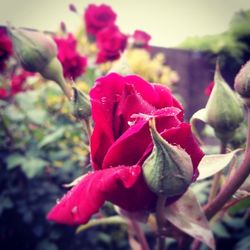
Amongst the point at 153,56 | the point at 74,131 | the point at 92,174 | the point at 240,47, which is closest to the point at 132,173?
the point at 92,174

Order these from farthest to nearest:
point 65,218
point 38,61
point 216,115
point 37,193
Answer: point 37,193, point 38,61, point 216,115, point 65,218

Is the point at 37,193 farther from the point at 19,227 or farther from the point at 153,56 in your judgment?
the point at 153,56

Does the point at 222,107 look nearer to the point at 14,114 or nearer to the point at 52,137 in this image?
the point at 52,137

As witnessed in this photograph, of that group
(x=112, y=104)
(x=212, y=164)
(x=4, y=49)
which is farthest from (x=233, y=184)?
(x=4, y=49)

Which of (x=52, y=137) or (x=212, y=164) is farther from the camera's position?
(x=52, y=137)

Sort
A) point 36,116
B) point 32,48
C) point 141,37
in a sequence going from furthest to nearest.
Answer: point 141,37, point 36,116, point 32,48

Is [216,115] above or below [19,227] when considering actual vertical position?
above

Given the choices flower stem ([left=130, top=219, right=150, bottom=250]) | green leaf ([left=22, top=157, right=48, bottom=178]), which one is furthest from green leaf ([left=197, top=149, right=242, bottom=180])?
green leaf ([left=22, top=157, right=48, bottom=178])
